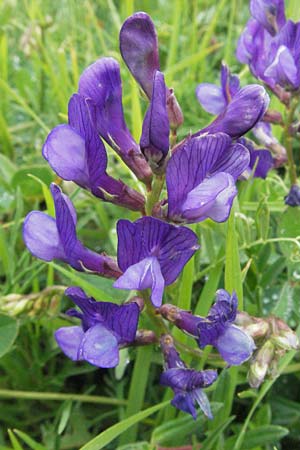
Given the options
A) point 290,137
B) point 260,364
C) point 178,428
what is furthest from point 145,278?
point 290,137

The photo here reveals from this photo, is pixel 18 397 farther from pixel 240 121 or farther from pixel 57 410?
pixel 240 121

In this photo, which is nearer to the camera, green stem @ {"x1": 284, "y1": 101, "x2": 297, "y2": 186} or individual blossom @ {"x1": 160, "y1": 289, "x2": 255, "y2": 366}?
individual blossom @ {"x1": 160, "y1": 289, "x2": 255, "y2": 366}

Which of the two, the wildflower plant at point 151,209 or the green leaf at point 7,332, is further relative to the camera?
the green leaf at point 7,332

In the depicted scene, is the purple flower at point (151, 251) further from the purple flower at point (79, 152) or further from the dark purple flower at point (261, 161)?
the dark purple flower at point (261, 161)

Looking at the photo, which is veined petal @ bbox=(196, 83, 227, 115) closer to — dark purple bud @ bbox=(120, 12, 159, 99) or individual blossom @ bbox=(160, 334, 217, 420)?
dark purple bud @ bbox=(120, 12, 159, 99)

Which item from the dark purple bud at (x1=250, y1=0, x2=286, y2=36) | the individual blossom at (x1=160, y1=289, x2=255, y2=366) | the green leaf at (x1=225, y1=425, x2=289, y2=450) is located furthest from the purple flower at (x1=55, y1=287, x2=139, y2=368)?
the dark purple bud at (x1=250, y1=0, x2=286, y2=36)

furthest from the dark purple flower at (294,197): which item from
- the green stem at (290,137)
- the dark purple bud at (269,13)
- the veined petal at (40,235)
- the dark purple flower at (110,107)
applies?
the veined petal at (40,235)

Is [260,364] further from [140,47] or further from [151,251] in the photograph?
[140,47]
